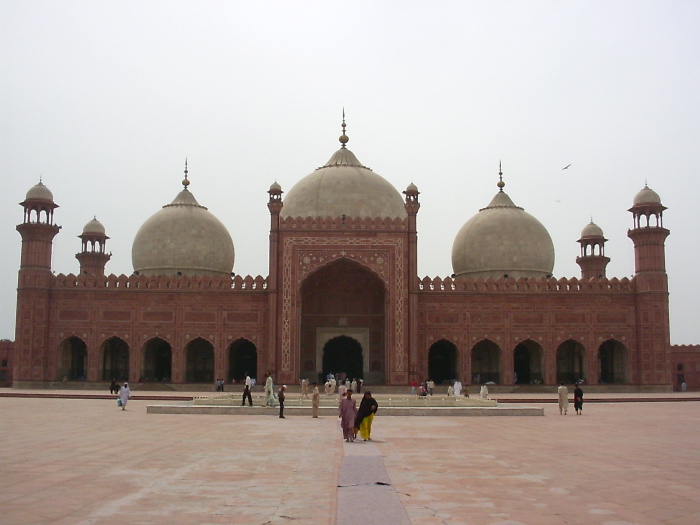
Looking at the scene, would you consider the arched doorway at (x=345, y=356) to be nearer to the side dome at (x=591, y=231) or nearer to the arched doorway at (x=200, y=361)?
the arched doorway at (x=200, y=361)

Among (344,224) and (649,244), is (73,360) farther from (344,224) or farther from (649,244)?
(649,244)

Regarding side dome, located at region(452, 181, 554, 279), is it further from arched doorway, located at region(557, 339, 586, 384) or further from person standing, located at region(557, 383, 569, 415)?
person standing, located at region(557, 383, 569, 415)

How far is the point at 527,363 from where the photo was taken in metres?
A: 25.9

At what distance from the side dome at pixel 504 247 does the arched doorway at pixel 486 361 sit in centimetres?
337

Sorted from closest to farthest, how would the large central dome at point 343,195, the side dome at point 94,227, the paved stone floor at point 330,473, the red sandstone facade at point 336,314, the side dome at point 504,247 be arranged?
the paved stone floor at point 330,473 < the red sandstone facade at point 336,314 < the large central dome at point 343,195 < the side dome at point 504,247 < the side dome at point 94,227

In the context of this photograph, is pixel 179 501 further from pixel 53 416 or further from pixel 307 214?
pixel 307 214

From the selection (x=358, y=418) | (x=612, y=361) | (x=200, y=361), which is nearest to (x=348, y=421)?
(x=358, y=418)

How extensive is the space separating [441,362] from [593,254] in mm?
8873

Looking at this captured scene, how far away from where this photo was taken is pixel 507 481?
20.0ft

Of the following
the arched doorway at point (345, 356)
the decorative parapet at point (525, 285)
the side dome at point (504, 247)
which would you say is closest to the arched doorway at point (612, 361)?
the decorative parapet at point (525, 285)

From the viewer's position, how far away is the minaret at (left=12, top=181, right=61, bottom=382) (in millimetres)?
23375

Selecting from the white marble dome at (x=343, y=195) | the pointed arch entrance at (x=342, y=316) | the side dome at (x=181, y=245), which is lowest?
the pointed arch entrance at (x=342, y=316)

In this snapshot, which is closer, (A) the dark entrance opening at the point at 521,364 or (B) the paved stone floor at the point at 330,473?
(B) the paved stone floor at the point at 330,473

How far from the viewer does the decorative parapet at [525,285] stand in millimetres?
24000
